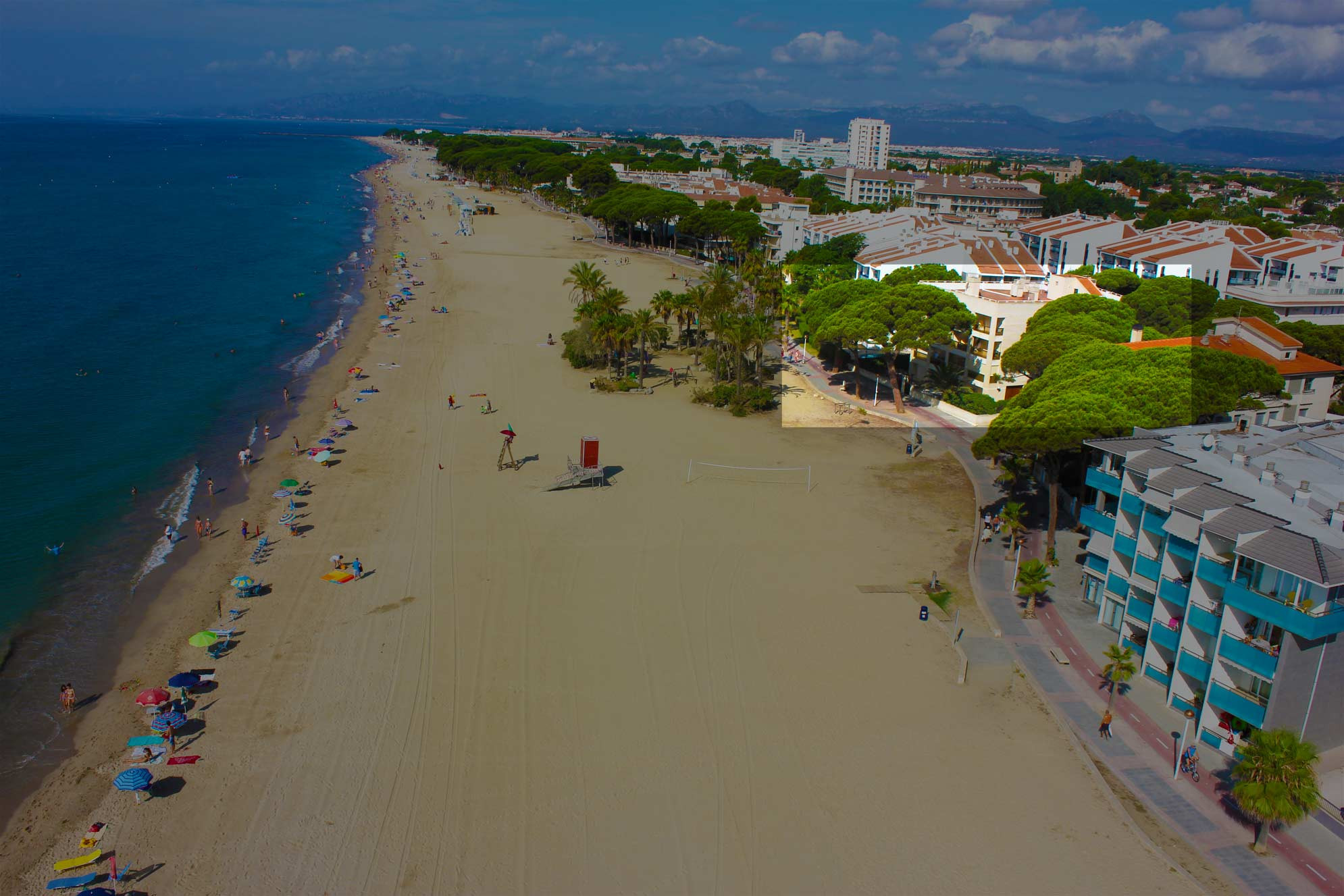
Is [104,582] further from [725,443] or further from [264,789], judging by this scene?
[725,443]

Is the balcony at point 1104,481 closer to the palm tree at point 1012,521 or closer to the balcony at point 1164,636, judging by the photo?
the palm tree at point 1012,521

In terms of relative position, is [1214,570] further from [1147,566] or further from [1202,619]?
[1147,566]

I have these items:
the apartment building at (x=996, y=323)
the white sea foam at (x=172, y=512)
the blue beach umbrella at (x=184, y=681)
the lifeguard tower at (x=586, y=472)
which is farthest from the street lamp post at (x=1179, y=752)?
the white sea foam at (x=172, y=512)

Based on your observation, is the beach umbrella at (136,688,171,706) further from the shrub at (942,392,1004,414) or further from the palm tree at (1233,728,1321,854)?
the shrub at (942,392,1004,414)

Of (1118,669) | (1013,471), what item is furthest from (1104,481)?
(1013,471)

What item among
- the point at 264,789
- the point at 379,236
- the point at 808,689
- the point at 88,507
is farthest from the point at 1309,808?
the point at 379,236

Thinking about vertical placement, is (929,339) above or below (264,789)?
above
